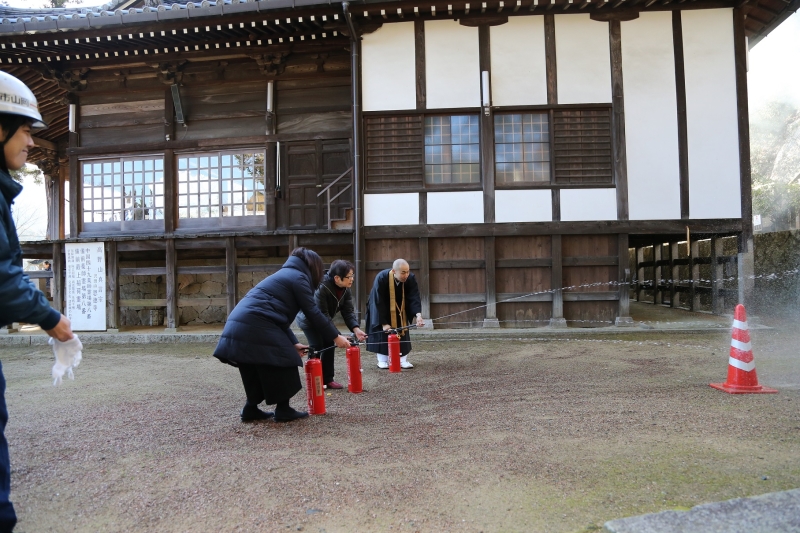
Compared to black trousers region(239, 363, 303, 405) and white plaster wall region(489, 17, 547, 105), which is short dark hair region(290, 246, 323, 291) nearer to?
black trousers region(239, 363, 303, 405)

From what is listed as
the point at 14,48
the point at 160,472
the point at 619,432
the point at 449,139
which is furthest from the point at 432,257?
the point at 14,48

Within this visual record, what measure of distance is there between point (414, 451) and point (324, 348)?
222cm

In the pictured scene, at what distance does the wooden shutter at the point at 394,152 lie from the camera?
1062 cm

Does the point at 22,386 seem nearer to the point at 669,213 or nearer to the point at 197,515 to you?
the point at 197,515

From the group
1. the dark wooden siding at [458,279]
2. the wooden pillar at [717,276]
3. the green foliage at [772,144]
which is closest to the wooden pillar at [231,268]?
the dark wooden siding at [458,279]

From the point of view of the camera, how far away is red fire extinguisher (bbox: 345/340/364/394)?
5.61 meters

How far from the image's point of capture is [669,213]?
10430mm

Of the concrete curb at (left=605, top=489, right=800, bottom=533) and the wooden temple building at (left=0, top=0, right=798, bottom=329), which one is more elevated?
the wooden temple building at (left=0, top=0, right=798, bottom=329)

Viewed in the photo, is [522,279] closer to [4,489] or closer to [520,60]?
[520,60]

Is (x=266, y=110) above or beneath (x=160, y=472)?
above

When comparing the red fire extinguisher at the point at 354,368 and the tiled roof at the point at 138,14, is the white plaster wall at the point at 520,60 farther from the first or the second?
the red fire extinguisher at the point at 354,368

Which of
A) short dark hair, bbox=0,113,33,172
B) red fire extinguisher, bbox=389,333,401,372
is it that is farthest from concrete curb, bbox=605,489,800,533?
red fire extinguisher, bbox=389,333,401,372

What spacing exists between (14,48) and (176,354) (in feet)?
23.4

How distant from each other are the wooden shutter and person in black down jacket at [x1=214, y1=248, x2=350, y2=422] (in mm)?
6193
